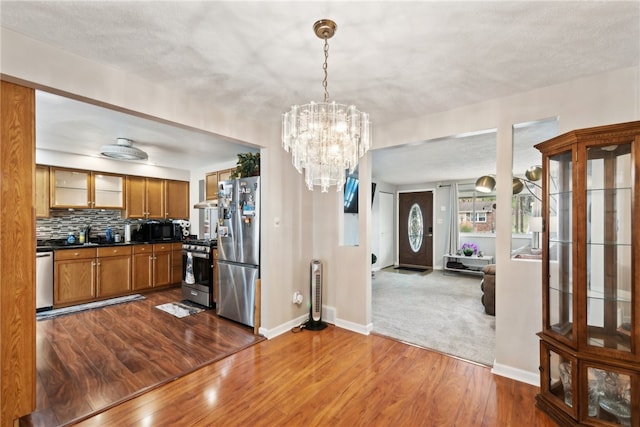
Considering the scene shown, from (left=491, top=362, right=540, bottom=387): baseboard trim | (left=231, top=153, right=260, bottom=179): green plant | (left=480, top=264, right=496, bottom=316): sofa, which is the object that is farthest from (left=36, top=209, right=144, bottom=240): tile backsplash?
(left=480, top=264, right=496, bottom=316): sofa

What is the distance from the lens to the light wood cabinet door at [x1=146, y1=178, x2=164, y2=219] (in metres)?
5.51

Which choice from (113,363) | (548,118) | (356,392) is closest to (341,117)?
(548,118)

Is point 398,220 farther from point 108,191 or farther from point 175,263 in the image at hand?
point 108,191

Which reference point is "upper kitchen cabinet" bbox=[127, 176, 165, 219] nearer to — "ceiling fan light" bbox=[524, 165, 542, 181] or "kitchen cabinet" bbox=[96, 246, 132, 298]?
"kitchen cabinet" bbox=[96, 246, 132, 298]

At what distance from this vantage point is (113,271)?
15.2 feet

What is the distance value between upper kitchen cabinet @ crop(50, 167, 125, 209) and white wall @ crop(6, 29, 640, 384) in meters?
3.70

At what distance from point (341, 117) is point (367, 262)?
6.58ft

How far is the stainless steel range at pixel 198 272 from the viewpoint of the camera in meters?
4.17

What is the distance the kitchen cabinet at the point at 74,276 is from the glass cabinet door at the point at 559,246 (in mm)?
5910

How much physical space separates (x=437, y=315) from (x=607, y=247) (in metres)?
2.42

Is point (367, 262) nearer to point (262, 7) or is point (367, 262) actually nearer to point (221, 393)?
point (221, 393)

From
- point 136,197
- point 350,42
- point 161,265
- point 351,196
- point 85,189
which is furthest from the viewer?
A: point 136,197

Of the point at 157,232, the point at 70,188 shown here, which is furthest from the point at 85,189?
the point at 157,232

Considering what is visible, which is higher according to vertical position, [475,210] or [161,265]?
[475,210]
